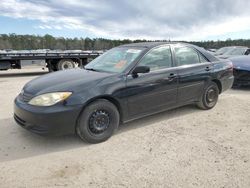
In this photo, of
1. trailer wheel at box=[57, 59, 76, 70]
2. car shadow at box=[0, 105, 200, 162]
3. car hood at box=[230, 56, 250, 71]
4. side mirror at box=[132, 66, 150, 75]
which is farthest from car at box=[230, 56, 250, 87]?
trailer wheel at box=[57, 59, 76, 70]

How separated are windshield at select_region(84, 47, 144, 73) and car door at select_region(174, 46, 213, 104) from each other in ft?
3.11

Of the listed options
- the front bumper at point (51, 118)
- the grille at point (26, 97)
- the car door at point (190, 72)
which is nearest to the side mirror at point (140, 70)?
the car door at point (190, 72)

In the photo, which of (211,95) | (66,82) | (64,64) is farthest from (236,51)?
(66,82)

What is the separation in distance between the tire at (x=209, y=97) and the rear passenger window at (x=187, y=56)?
0.62 meters

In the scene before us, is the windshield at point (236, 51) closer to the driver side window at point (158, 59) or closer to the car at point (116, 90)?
the car at point (116, 90)

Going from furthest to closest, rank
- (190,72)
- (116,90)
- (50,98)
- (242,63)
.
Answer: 1. (242,63)
2. (190,72)
3. (116,90)
4. (50,98)

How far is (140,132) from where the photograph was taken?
4.61 m

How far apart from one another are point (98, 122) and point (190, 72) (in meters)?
2.29

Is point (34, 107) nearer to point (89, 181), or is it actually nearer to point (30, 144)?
point (30, 144)

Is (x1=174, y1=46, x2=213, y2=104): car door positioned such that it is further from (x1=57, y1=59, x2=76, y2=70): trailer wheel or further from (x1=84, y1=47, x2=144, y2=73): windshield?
(x1=57, y1=59, x2=76, y2=70): trailer wheel

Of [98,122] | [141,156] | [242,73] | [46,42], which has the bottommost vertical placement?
[141,156]

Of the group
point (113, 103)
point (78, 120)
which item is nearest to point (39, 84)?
point (78, 120)

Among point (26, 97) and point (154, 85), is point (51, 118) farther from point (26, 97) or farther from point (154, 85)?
point (154, 85)

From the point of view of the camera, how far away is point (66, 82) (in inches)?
164
